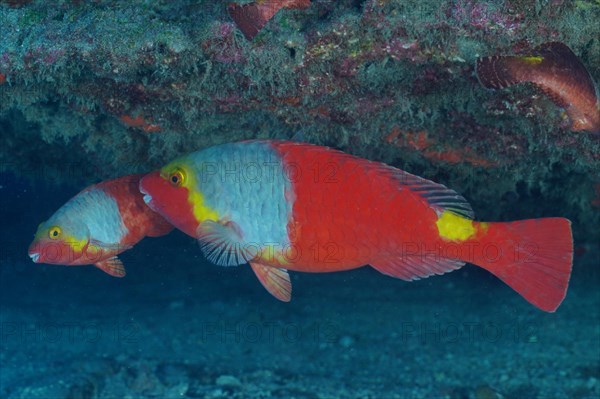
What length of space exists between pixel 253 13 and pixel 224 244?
1.29 m

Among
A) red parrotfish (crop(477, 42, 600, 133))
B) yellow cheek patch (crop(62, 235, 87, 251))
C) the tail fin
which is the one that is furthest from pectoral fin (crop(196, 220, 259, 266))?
red parrotfish (crop(477, 42, 600, 133))

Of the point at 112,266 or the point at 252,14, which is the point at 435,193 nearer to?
the point at 252,14

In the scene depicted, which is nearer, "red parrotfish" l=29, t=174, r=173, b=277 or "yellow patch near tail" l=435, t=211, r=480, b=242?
"yellow patch near tail" l=435, t=211, r=480, b=242

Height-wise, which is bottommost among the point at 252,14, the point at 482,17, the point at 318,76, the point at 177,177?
the point at 177,177

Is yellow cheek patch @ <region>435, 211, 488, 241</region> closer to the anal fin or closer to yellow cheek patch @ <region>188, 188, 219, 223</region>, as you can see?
the anal fin

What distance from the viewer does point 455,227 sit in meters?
2.89

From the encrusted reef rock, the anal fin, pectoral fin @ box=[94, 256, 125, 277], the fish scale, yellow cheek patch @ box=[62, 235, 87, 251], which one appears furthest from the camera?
pectoral fin @ box=[94, 256, 125, 277]

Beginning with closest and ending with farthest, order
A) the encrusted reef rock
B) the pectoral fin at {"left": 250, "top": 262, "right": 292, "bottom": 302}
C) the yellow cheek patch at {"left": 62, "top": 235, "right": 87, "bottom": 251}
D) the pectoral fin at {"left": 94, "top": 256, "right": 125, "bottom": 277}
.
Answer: the encrusted reef rock → the pectoral fin at {"left": 250, "top": 262, "right": 292, "bottom": 302} → the yellow cheek patch at {"left": 62, "top": 235, "right": 87, "bottom": 251} → the pectoral fin at {"left": 94, "top": 256, "right": 125, "bottom": 277}

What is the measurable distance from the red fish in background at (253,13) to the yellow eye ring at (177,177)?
36.0 inches

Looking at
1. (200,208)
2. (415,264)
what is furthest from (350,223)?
(200,208)

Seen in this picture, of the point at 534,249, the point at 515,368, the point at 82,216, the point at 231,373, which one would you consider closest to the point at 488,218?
the point at 515,368

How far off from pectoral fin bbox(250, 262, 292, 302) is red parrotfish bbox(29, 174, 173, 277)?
0.88 meters

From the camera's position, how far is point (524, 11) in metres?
2.47

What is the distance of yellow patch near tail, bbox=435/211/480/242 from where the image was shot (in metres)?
2.88
